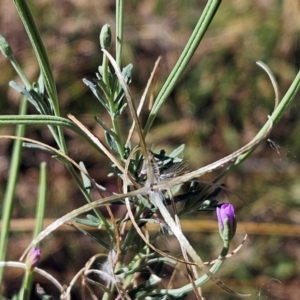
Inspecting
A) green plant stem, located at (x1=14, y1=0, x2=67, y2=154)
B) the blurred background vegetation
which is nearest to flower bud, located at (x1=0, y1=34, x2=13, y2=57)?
green plant stem, located at (x1=14, y1=0, x2=67, y2=154)

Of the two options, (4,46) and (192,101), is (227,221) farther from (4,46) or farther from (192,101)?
(192,101)

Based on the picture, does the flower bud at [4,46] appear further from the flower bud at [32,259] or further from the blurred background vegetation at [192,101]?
the blurred background vegetation at [192,101]

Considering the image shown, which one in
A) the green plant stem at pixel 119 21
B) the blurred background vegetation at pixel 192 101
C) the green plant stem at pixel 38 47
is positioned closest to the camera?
the green plant stem at pixel 38 47

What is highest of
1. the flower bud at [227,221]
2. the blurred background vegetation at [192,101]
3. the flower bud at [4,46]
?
the flower bud at [4,46]

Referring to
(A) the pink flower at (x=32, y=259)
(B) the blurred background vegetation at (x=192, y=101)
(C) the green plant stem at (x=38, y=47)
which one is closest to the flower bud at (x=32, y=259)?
(A) the pink flower at (x=32, y=259)

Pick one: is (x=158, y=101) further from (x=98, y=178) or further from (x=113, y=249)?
(x=98, y=178)

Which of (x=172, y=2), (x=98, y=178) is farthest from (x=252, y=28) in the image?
(x=98, y=178)

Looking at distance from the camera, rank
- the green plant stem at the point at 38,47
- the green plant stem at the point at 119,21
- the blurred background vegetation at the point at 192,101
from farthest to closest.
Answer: the blurred background vegetation at the point at 192,101
the green plant stem at the point at 119,21
the green plant stem at the point at 38,47
